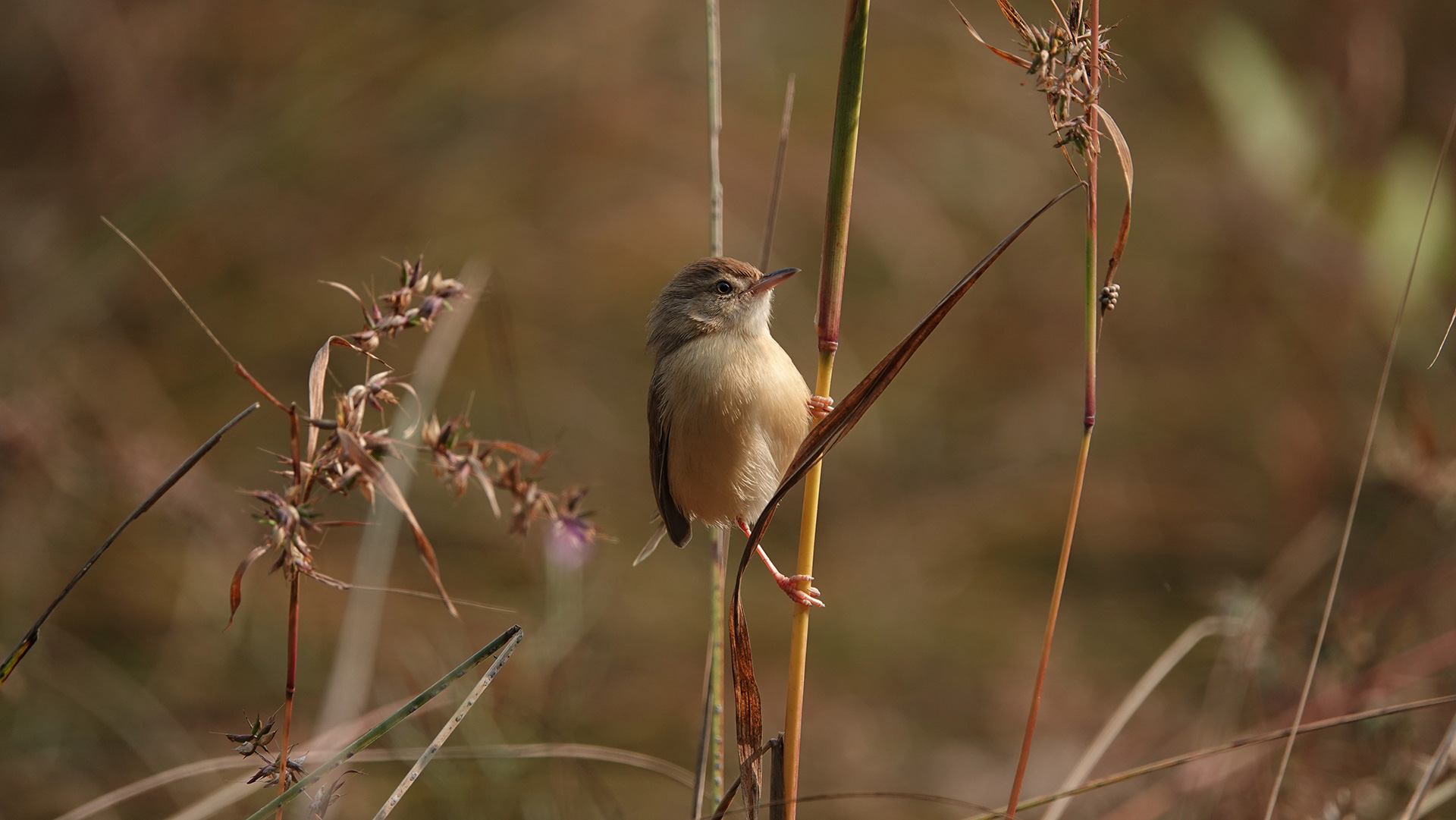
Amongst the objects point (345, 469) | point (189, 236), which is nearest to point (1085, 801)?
point (345, 469)

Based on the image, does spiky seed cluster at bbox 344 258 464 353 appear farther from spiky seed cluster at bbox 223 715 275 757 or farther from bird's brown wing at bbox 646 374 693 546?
bird's brown wing at bbox 646 374 693 546

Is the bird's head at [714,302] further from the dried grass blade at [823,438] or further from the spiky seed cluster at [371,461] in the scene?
the dried grass blade at [823,438]

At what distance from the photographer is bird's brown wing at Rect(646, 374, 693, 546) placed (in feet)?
9.24

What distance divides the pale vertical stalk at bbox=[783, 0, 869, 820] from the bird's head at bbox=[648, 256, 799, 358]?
1374mm

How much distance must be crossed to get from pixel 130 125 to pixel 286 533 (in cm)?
468

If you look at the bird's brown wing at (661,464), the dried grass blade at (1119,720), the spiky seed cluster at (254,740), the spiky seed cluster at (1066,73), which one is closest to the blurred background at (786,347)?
the bird's brown wing at (661,464)

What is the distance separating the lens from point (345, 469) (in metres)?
1.38

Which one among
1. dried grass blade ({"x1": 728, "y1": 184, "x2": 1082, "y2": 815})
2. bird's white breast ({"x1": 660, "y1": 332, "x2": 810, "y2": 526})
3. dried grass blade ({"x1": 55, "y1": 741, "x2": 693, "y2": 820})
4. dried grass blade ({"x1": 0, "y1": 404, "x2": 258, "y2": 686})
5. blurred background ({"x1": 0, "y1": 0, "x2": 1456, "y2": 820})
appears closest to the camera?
dried grass blade ({"x1": 0, "y1": 404, "x2": 258, "y2": 686})

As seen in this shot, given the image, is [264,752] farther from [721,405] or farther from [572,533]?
[721,405]

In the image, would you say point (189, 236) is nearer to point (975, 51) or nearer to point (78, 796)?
point (78, 796)

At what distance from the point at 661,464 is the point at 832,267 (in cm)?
159

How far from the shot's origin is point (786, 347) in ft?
17.7

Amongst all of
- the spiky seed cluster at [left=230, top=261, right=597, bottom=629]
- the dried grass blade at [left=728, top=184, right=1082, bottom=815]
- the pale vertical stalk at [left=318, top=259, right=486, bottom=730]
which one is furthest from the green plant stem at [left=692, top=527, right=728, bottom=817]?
the pale vertical stalk at [left=318, top=259, right=486, bottom=730]

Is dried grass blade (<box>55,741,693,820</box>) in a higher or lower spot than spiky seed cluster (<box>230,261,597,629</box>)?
lower
